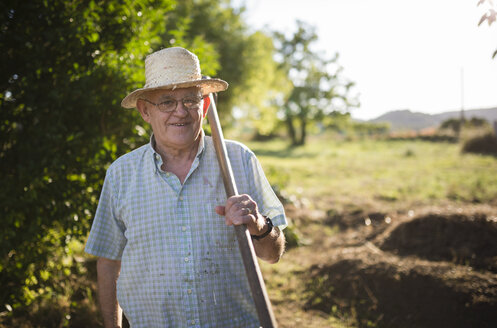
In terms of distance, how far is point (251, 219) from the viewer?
1.90 metres

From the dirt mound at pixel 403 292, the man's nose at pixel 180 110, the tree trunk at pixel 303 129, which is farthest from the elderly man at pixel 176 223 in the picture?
the tree trunk at pixel 303 129

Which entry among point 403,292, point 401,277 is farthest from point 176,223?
point 401,277

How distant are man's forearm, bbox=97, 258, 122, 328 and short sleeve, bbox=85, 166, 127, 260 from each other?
0.10 m

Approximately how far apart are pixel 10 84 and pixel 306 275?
452 cm

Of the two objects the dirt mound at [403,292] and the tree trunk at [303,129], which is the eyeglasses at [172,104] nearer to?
the dirt mound at [403,292]

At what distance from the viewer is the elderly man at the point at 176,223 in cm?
207

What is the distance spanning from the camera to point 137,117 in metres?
3.75

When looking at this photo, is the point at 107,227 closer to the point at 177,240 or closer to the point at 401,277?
the point at 177,240

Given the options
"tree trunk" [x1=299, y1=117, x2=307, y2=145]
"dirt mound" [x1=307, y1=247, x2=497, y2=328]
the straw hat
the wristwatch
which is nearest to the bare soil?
"dirt mound" [x1=307, y1=247, x2=497, y2=328]

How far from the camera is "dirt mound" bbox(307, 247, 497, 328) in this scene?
402 centimetres

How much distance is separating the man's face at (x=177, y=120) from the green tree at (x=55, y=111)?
152 centimetres

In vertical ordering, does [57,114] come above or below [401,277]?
above

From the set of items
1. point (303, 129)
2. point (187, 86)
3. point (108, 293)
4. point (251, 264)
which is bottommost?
point (108, 293)

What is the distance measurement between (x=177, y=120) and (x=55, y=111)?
1.89 metres
